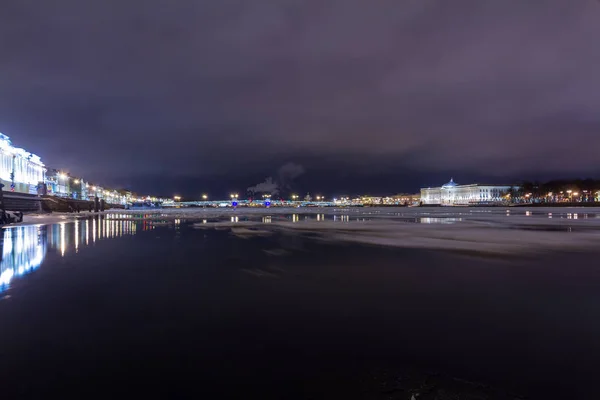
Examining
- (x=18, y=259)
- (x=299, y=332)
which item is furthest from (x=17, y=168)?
(x=299, y=332)

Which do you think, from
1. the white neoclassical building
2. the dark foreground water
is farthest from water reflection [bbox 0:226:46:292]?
the white neoclassical building

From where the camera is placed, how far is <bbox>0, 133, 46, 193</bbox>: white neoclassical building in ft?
280

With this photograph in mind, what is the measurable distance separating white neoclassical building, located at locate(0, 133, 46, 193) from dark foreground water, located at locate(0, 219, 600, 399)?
9257cm

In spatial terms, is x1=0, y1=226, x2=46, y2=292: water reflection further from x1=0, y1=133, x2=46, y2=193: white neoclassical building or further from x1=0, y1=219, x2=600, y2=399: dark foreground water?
x1=0, y1=133, x2=46, y2=193: white neoclassical building

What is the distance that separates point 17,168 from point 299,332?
119 meters

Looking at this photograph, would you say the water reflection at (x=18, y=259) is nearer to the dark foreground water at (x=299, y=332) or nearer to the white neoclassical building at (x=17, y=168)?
the dark foreground water at (x=299, y=332)

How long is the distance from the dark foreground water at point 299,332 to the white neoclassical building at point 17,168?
3645 inches

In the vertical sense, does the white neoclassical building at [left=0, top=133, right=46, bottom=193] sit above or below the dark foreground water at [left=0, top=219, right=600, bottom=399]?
above

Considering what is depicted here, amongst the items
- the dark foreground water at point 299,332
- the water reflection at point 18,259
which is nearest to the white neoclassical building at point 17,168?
the water reflection at point 18,259

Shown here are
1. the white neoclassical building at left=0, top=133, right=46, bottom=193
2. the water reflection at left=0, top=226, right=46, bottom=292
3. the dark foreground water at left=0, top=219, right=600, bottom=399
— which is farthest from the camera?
the white neoclassical building at left=0, top=133, right=46, bottom=193

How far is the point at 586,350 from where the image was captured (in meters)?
5.04

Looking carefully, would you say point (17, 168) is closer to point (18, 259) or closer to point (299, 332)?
point (18, 259)

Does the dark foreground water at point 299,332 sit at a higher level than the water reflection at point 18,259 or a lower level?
lower

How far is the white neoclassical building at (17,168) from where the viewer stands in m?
85.2
